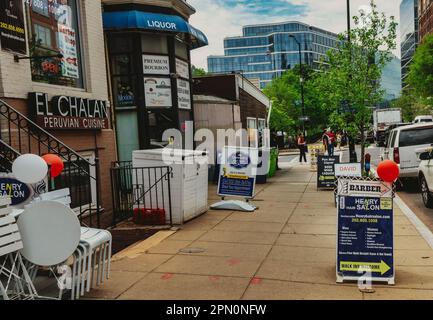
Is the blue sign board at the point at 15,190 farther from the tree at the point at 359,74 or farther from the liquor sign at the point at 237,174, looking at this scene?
the tree at the point at 359,74

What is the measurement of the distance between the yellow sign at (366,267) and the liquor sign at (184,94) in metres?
9.51

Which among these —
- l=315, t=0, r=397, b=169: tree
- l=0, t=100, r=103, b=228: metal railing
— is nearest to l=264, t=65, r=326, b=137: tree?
l=315, t=0, r=397, b=169: tree

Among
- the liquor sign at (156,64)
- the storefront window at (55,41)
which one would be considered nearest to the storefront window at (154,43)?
the liquor sign at (156,64)

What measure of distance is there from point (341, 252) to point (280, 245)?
189 cm

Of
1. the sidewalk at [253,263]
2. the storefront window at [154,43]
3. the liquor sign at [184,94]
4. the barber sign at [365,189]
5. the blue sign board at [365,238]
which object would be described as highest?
the storefront window at [154,43]

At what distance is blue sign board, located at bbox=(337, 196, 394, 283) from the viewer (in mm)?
5578

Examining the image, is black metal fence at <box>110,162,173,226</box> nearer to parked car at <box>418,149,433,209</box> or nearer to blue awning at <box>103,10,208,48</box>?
blue awning at <box>103,10,208,48</box>

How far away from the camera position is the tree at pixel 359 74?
46.7ft

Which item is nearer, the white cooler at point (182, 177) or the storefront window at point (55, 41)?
the storefront window at point (55, 41)

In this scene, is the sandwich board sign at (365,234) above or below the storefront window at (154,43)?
below

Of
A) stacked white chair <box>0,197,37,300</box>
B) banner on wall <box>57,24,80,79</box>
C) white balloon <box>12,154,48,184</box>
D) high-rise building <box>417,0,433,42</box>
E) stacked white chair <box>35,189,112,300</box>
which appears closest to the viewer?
stacked white chair <box>0,197,37,300</box>

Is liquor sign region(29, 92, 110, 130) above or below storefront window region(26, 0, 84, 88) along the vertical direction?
below

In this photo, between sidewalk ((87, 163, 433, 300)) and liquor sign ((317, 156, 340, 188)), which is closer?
sidewalk ((87, 163, 433, 300))

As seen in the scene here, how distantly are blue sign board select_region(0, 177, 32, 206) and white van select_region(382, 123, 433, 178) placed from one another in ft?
33.8
